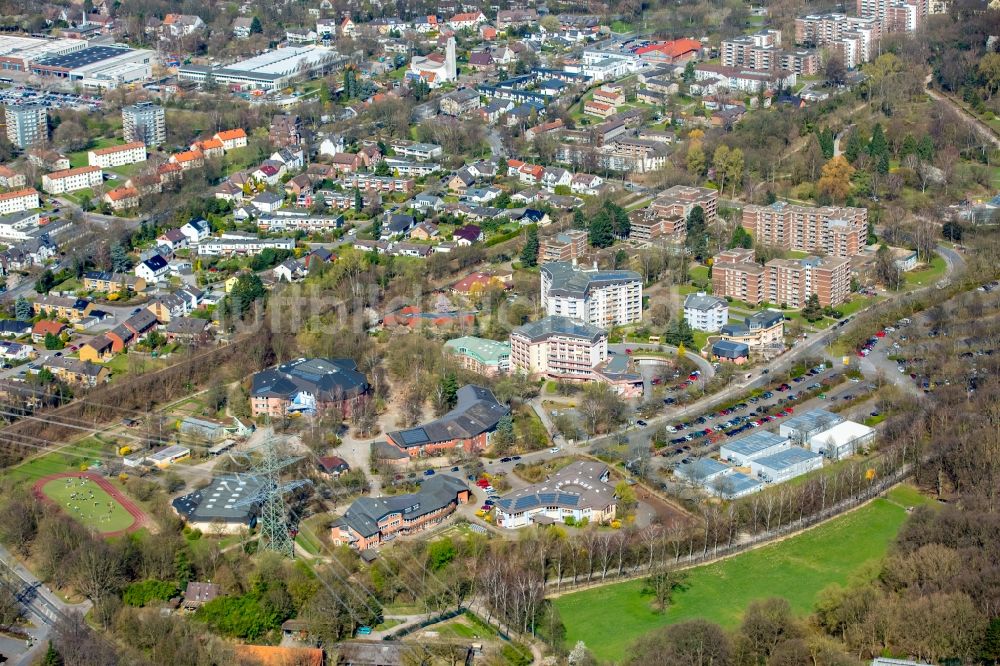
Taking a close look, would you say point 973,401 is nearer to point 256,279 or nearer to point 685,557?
point 685,557

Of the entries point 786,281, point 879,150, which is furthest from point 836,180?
point 786,281

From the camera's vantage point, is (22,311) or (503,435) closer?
(503,435)

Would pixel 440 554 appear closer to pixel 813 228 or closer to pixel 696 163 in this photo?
pixel 813 228

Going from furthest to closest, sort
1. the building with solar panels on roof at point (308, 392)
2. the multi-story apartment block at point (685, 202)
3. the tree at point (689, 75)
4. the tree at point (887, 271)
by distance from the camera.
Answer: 1. the tree at point (689, 75)
2. the multi-story apartment block at point (685, 202)
3. the tree at point (887, 271)
4. the building with solar panels on roof at point (308, 392)

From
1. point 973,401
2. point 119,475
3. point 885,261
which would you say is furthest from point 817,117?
point 119,475

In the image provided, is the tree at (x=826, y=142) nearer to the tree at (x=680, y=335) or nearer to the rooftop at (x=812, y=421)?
the tree at (x=680, y=335)

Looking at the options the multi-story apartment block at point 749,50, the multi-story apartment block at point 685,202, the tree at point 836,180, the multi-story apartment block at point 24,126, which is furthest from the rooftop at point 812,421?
the multi-story apartment block at point 24,126
